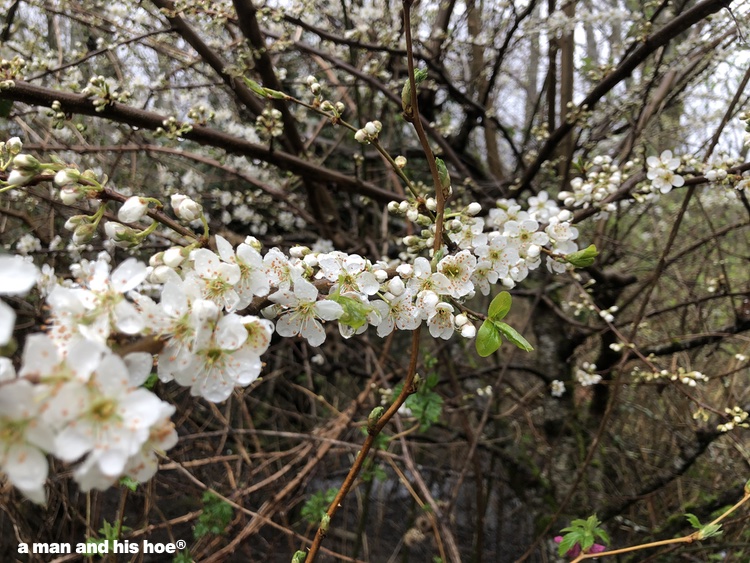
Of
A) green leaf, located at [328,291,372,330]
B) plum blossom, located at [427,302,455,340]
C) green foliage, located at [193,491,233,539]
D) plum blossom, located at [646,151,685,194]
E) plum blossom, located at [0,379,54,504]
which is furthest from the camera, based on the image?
green foliage, located at [193,491,233,539]

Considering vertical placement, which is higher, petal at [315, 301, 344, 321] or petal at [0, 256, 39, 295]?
petal at [0, 256, 39, 295]

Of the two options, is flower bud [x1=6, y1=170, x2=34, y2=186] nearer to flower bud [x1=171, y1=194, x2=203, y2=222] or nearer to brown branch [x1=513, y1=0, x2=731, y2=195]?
flower bud [x1=171, y1=194, x2=203, y2=222]

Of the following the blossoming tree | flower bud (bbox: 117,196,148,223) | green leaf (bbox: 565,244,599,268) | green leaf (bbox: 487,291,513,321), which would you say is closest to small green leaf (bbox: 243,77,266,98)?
Answer: the blossoming tree

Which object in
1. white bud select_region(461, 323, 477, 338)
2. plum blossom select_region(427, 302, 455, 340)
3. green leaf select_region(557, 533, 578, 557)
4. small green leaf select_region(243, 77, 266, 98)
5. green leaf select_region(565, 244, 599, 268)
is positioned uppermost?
small green leaf select_region(243, 77, 266, 98)

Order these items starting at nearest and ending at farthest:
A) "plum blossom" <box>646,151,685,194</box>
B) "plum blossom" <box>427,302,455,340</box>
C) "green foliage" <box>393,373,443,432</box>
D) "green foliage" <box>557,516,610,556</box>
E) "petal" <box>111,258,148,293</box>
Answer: "petal" <box>111,258,148,293</box> < "plum blossom" <box>427,302,455,340</box> < "green foliage" <box>557,516,610,556</box> < "plum blossom" <box>646,151,685,194</box> < "green foliage" <box>393,373,443,432</box>

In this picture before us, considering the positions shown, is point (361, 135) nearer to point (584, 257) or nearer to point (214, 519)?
point (584, 257)

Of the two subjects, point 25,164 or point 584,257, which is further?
point 584,257

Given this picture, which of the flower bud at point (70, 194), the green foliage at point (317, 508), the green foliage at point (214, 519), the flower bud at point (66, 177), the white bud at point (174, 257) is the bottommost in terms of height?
the green foliage at point (317, 508)

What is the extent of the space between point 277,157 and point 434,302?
1.37m

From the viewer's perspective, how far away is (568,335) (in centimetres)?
350

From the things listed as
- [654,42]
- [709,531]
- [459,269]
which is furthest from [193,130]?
[709,531]

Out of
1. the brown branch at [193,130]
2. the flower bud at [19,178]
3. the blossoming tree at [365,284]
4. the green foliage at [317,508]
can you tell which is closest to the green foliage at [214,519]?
the blossoming tree at [365,284]

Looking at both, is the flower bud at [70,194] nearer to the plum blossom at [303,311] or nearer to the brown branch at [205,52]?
the plum blossom at [303,311]

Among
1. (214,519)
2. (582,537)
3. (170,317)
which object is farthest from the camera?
(214,519)
